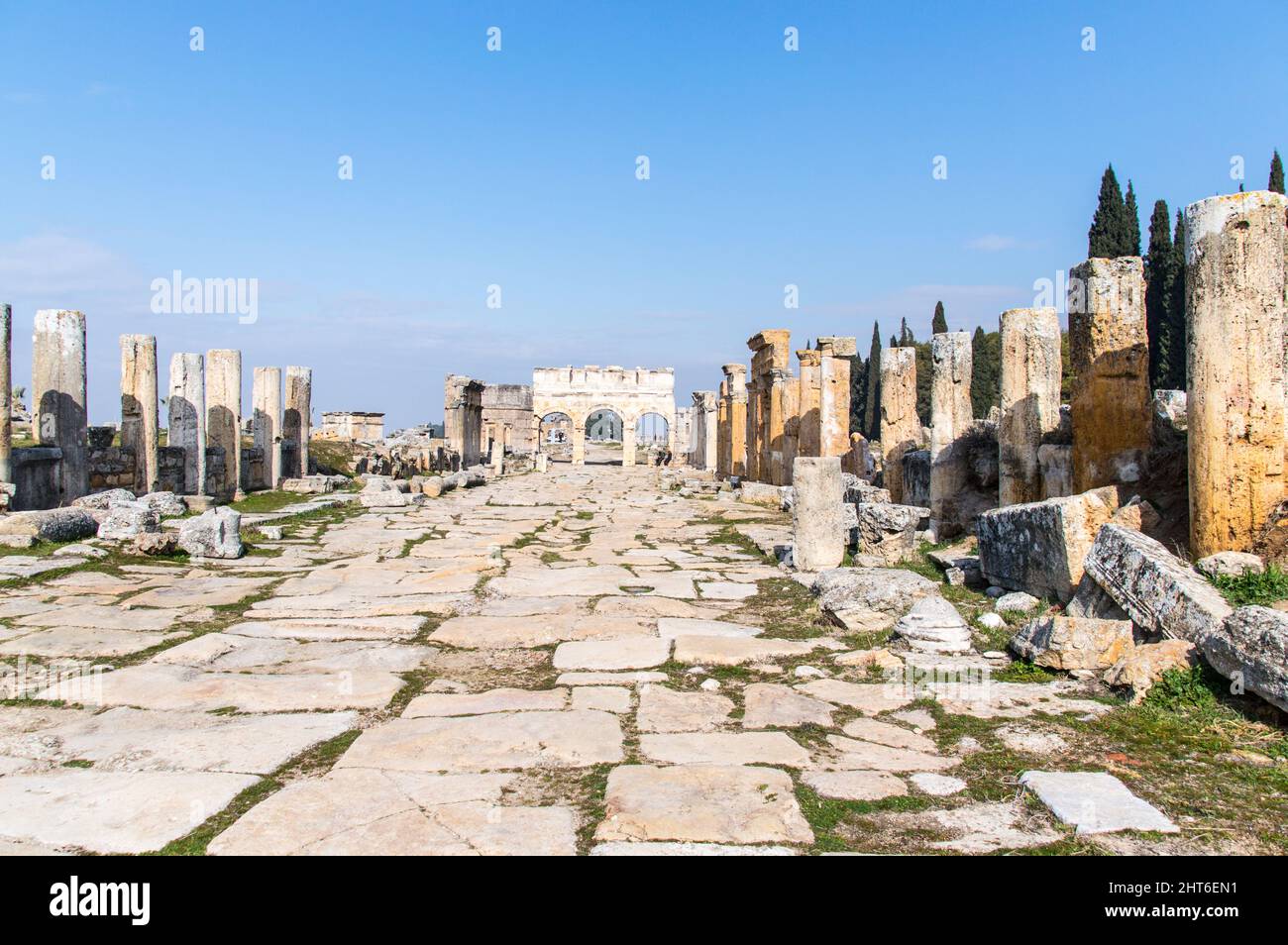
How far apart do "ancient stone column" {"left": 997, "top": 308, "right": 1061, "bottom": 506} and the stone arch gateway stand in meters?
36.0

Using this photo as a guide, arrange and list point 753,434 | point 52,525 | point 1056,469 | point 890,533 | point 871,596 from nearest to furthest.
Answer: point 871,596, point 1056,469, point 890,533, point 52,525, point 753,434

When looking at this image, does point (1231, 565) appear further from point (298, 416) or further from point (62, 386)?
point (298, 416)

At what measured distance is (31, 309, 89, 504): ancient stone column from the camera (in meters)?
12.0

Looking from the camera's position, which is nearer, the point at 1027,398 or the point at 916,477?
the point at 1027,398

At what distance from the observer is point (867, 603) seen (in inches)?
254

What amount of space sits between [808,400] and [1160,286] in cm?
2112

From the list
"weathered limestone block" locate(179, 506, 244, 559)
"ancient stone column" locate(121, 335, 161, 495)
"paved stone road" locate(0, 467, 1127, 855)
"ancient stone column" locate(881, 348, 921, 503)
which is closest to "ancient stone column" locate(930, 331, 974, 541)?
"ancient stone column" locate(881, 348, 921, 503)

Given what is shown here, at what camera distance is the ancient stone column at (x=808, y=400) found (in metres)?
17.5

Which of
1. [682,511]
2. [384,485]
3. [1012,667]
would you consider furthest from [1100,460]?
[384,485]

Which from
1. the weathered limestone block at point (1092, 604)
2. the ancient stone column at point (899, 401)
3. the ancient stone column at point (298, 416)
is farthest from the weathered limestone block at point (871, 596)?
the ancient stone column at point (298, 416)

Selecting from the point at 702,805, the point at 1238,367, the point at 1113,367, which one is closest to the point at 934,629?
the point at 1238,367

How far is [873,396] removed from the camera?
166 ft

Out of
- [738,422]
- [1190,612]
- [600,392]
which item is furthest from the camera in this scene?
[600,392]

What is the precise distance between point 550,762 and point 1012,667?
278 centimetres
